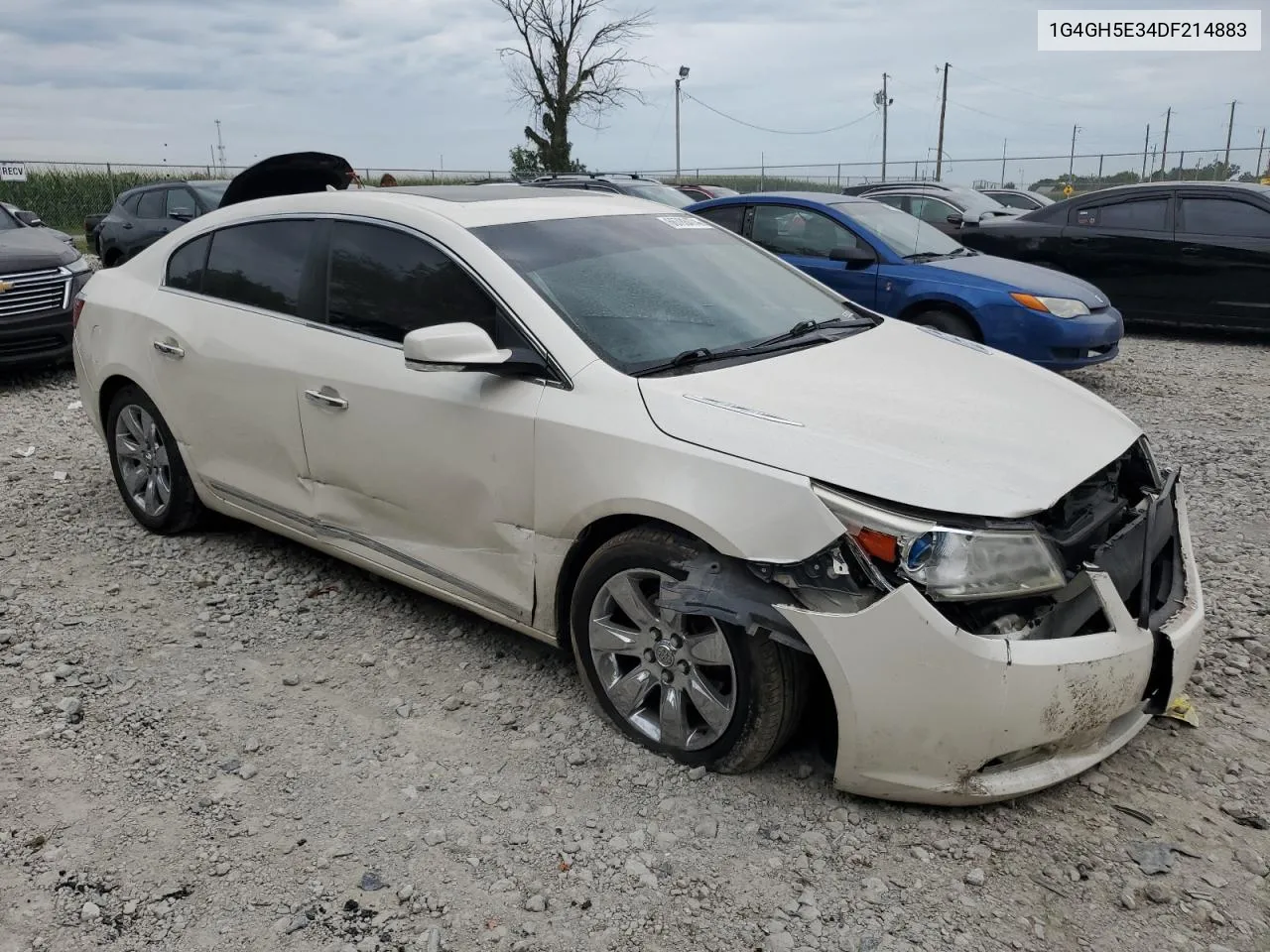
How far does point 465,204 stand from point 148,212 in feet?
43.2

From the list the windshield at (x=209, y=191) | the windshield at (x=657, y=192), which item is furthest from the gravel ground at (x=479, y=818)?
the windshield at (x=209, y=191)

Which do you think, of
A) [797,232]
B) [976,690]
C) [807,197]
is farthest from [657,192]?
[976,690]

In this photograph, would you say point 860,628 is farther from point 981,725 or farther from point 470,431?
point 470,431

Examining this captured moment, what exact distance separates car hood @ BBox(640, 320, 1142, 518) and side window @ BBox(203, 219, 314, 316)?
5.79 feet

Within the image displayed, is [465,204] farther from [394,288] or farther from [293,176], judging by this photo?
[293,176]

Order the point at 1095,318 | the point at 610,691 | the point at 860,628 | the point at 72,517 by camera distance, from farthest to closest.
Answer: the point at 1095,318 < the point at 72,517 < the point at 610,691 < the point at 860,628

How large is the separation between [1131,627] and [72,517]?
4.94 meters

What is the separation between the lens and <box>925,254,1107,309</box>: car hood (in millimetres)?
7602

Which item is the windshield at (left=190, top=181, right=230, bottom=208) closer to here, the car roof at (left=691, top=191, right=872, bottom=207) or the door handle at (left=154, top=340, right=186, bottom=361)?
the car roof at (left=691, top=191, right=872, bottom=207)

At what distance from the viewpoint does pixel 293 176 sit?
533 centimetres

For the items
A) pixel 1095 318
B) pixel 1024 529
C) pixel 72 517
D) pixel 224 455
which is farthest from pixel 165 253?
pixel 1095 318

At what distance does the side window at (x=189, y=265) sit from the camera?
177 inches

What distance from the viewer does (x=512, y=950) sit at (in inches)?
94.0

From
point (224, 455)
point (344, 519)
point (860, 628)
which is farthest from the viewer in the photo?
point (224, 455)
